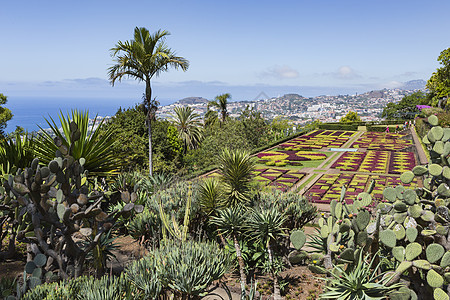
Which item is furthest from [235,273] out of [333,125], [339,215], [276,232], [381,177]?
[333,125]

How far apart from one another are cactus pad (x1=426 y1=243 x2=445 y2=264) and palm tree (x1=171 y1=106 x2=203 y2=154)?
109ft

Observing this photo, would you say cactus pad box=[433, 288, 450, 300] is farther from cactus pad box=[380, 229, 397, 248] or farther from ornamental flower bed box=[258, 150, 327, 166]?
ornamental flower bed box=[258, 150, 327, 166]

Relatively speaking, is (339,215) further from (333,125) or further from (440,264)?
(333,125)

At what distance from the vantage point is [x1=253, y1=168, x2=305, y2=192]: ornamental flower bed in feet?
75.8

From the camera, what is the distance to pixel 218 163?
35.4ft

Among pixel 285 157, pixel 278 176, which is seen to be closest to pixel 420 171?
pixel 278 176

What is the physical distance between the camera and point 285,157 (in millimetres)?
32906

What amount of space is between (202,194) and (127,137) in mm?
14390

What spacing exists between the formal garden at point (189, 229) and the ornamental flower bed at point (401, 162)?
15.2m

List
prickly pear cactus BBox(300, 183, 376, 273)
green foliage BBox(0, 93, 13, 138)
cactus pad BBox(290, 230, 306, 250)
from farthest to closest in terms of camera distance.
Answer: green foliage BBox(0, 93, 13, 138), cactus pad BBox(290, 230, 306, 250), prickly pear cactus BBox(300, 183, 376, 273)

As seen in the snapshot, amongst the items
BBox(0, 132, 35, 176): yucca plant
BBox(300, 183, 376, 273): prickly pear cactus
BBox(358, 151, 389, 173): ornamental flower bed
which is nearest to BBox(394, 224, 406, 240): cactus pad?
BBox(300, 183, 376, 273): prickly pear cactus

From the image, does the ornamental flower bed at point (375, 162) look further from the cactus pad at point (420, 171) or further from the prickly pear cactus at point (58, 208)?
the prickly pear cactus at point (58, 208)

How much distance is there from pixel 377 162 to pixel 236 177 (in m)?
24.0

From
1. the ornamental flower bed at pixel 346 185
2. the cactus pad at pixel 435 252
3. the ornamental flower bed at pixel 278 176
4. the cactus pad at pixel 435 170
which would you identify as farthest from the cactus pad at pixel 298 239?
the ornamental flower bed at pixel 278 176
